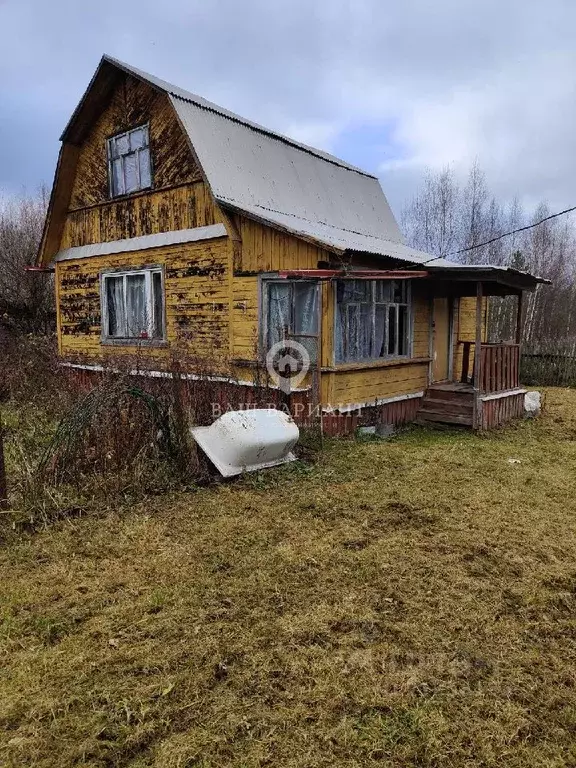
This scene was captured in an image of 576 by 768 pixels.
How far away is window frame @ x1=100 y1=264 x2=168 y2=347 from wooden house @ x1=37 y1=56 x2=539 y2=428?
0.04m

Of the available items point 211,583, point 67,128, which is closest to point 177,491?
point 211,583

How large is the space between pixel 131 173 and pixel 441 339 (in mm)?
7636

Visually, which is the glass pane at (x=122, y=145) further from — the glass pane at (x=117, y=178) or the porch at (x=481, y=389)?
the porch at (x=481, y=389)

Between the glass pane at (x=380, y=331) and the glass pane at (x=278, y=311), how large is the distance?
1697 mm

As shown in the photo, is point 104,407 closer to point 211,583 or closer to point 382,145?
point 211,583

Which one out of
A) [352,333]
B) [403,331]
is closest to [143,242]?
[352,333]

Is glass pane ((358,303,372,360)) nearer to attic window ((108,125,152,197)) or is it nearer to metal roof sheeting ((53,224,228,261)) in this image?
metal roof sheeting ((53,224,228,261))

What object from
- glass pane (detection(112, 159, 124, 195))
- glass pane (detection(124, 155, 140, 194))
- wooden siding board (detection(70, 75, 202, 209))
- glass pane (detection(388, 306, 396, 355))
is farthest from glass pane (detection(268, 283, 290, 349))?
glass pane (detection(112, 159, 124, 195))

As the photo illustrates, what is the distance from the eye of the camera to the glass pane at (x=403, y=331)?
9914mm

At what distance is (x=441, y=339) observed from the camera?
1132 centimetres

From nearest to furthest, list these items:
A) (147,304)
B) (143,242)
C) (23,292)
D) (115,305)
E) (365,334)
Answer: (365,334) → (143,242) → (147,304) → (115,305) → (23,292)

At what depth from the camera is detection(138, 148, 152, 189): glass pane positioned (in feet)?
34.5

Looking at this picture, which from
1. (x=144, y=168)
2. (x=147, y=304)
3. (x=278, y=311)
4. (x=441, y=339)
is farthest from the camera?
(x=441, y=339)

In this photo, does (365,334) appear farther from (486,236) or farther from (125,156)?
(486,236)
